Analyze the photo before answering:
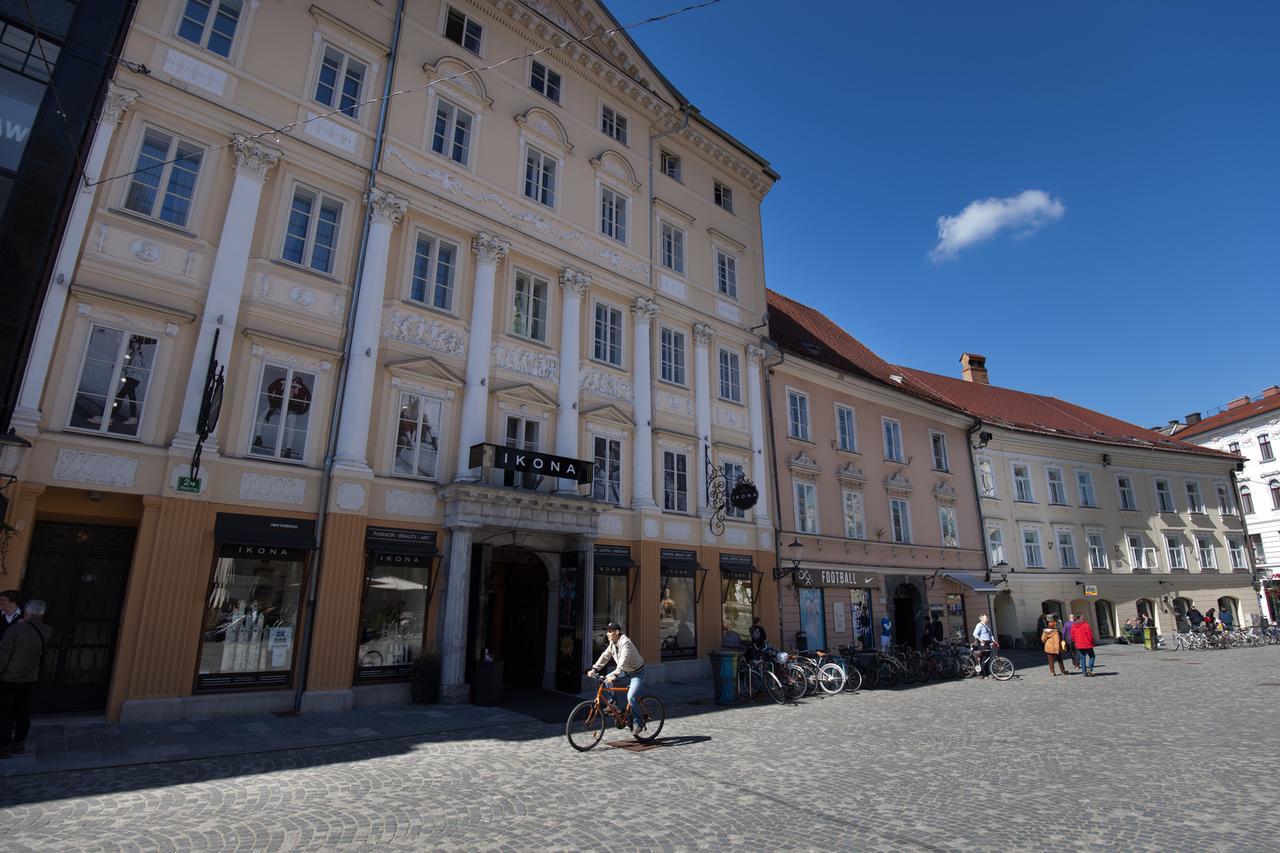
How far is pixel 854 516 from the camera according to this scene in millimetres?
25344

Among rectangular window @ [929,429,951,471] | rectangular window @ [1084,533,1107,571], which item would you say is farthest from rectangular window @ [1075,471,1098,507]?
rectangular window @ [929,429,951,471]

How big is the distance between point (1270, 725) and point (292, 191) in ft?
69.1

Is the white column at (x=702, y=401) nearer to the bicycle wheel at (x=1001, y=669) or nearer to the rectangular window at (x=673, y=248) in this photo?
the rectangular window at (x=673, y=248)

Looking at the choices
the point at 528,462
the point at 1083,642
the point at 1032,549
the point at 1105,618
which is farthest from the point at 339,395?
the point at 1105,618

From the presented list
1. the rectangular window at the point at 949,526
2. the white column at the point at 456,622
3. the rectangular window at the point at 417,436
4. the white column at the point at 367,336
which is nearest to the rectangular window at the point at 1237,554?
the rectangular window at the point at 949,526

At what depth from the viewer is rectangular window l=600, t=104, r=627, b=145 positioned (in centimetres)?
2144

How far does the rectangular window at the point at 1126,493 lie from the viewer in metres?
36.3

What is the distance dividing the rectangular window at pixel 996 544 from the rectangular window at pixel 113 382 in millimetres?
31569

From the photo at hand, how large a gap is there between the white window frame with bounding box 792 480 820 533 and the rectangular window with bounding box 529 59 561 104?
1476 centimetres

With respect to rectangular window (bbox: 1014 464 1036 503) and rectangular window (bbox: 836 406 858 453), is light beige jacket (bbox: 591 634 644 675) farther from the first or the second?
rectangular window (bbox: 1014 464 1036 503)

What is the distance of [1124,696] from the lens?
15.6 meters

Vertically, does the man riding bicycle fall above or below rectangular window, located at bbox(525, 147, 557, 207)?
below

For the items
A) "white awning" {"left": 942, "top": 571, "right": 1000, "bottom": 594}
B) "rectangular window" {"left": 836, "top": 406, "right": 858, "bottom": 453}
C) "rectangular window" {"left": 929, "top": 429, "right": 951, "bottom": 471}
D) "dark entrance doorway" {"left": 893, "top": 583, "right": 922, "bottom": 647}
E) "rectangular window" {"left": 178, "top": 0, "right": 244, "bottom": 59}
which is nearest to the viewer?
"rectangular window" {"left": 178, "top": 0, "right": 244, "bottom": 59}

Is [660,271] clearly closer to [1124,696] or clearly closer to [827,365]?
[827,365]
